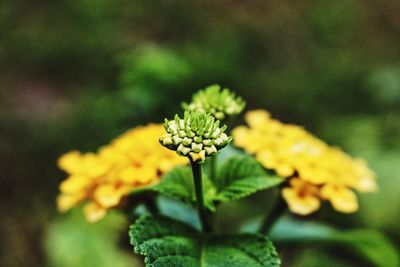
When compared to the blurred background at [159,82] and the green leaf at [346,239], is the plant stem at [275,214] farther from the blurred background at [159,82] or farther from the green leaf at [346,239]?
the blurred background at [159,82]

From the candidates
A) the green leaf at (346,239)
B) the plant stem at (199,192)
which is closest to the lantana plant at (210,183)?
the plant stem at (199,192)

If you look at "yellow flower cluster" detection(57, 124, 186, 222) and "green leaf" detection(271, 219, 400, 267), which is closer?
"yellow flower cluster" detection(57, 124, 186, 222)

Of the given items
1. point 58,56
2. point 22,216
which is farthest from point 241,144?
point 58,56

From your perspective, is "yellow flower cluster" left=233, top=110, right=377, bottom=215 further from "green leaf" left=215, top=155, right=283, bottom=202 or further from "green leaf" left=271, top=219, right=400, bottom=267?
"green leaf" left=271, top=219, right=400, bottom=267

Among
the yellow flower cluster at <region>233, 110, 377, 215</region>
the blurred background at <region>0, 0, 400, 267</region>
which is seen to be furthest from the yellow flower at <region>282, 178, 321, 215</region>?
the blurred background at <region>0, 0, 400, 267</region>

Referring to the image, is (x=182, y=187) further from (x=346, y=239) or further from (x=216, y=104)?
(x=346, y=239)

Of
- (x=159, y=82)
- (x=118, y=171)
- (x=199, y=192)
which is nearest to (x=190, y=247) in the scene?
(x=199, y=192)
